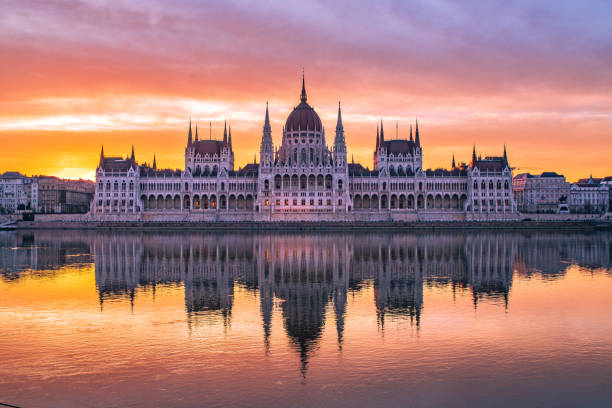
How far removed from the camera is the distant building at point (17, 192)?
159 metres

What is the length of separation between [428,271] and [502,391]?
23.6m

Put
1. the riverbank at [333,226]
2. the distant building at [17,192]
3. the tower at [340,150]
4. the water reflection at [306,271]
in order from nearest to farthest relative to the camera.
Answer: the water reflection at [306,271], the riverbank at [333,226], the tower at [340,150], the distant building at [17,192]

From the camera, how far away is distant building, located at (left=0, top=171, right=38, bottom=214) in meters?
159

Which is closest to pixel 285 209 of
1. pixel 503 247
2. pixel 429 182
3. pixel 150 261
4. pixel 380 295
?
pixel 429 182

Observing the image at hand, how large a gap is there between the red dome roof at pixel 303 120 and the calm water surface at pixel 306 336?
94.4 metres

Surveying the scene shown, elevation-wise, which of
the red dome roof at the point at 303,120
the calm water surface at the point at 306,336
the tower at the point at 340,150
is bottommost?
the calm water surface at the point at 306,336

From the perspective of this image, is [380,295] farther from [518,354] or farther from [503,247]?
[503,247]

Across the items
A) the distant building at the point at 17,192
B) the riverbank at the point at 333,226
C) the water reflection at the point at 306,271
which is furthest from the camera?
the distant building at the point at 17,192

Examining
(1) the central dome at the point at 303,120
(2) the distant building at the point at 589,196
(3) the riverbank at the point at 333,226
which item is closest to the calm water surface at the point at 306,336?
(3) the riverbank at the point at 333,226

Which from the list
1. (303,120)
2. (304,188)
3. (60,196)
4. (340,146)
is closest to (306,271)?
(304,188)

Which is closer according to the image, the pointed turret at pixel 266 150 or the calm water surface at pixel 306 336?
the calm water surface at pixel 306 336

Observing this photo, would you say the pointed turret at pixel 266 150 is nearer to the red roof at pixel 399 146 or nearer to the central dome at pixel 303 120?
the central dome at pixel 303 120

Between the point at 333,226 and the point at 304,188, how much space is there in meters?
22.7

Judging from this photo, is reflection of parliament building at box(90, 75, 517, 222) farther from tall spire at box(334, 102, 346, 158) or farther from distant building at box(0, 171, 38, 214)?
distant building at box(0, 171, 38, 214)
